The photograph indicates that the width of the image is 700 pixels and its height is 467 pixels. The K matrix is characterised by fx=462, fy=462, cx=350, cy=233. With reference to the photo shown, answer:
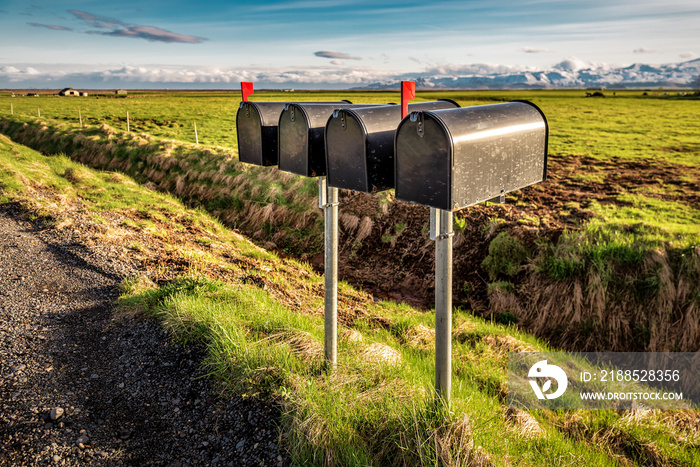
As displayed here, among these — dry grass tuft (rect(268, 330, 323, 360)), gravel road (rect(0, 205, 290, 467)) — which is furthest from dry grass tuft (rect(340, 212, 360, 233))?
dry grass tuft (rect(268, 330, 323, 360))

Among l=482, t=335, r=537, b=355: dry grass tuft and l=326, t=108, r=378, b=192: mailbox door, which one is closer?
l=326, t=108, r=378, b=192: mailbox door

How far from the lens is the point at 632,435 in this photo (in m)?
3.92

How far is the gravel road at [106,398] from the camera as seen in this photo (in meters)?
3.07

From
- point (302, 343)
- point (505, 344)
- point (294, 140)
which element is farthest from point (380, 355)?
point (505, 344)

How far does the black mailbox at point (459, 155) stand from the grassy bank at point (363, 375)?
1.33 metres

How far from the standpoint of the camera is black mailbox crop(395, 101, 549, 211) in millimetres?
2537

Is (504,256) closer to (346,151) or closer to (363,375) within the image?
(363,375)

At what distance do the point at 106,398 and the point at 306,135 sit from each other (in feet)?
8.49

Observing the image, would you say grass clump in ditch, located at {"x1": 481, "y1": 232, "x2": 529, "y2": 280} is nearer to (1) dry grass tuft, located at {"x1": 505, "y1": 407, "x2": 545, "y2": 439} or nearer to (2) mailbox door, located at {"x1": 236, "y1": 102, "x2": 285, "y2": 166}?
(1) dry grass tuft, located at {"x1": 505, "y1": 407, "x2": 545, "y2": 439}

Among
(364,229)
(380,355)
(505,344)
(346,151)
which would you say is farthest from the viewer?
(364,229)

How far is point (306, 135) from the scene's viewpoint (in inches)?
142

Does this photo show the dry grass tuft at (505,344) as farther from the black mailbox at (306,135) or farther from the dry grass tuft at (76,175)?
the dry grass tuft at (76,175)

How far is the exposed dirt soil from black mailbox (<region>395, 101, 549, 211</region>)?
5.41m

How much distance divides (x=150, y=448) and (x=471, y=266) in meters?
6.62
